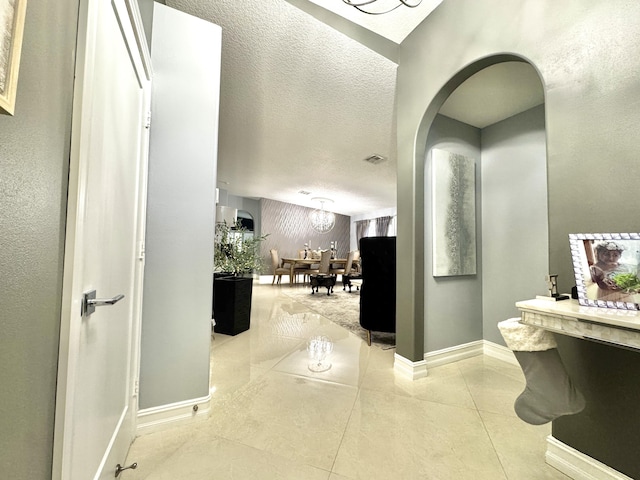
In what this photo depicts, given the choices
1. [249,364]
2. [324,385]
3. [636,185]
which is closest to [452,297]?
[324,385]

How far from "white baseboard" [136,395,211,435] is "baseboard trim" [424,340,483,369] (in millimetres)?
1794

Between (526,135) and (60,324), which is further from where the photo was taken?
(526,135)

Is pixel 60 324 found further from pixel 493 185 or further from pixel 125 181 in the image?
pixel 493 185

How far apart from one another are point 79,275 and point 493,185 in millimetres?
3313

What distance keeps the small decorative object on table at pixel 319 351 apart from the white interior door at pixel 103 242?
1356 mm

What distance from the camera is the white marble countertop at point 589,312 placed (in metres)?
0.78

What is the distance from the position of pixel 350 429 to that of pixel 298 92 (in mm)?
3038

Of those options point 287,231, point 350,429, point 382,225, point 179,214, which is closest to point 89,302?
point 179,214

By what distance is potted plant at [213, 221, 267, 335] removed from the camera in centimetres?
305

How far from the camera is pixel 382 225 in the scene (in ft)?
30.4

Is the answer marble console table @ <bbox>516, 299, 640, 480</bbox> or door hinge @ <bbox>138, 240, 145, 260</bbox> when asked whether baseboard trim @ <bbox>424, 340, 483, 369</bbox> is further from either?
door hinge @ <bbox>138, 240, 145, 260</bbox>

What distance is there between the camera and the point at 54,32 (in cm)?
64

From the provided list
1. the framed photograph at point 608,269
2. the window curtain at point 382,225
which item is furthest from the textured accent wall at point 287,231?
the framed photograph at point 608,269

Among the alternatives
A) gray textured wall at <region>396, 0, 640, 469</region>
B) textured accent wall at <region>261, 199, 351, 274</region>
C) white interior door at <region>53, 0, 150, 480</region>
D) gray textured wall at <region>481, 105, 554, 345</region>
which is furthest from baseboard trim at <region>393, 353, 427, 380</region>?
textured accent wall at <region>261, 199, 351, 274</region>
